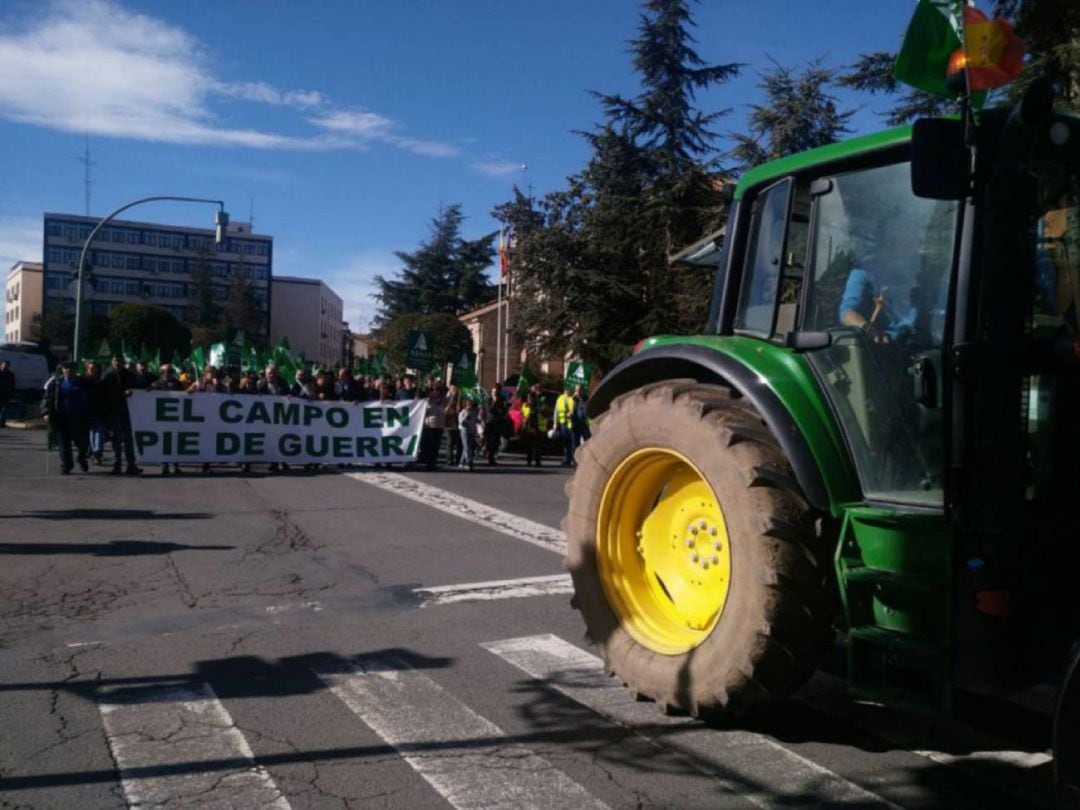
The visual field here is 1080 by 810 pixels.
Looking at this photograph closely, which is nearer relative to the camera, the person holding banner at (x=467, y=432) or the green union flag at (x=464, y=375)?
the person holding banner at (x=467, y=432)

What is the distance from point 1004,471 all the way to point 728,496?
1.13 metres

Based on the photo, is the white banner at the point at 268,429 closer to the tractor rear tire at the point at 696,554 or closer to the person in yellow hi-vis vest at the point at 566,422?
the person in yellow hi-vis vest at the point at 566,422

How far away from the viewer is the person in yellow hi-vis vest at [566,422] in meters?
19.2

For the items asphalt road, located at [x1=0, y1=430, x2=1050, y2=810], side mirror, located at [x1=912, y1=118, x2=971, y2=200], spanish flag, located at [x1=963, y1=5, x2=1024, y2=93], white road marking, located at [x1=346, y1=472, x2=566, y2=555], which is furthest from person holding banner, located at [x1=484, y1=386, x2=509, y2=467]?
side mirror, located at [x1=912, y1=118, x2=971, y2=200]

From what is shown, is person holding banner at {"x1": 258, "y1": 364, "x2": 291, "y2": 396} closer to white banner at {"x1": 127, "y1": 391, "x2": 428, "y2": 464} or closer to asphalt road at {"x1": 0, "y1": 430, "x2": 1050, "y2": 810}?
white banner at {"x1": 127, "y1": 391, "x2": 428, "y2": 464}

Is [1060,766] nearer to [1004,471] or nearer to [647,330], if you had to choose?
[1004,471]

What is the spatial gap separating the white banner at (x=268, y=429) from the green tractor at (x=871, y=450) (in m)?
12.0

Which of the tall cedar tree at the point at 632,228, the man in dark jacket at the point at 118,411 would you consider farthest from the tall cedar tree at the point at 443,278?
the man in dark jacket at the point at 118,411

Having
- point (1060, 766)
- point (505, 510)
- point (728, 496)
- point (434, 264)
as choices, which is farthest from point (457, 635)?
point (434, 264)

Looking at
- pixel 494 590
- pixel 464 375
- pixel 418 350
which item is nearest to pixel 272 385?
pixel 418 350

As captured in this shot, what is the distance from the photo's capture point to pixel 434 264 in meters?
69.7

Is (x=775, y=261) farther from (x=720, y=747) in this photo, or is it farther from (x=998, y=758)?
(x=998, y=758)

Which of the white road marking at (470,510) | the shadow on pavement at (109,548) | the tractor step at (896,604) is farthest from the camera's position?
the white road marking at (470,510)

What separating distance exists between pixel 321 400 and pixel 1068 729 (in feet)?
49.3
